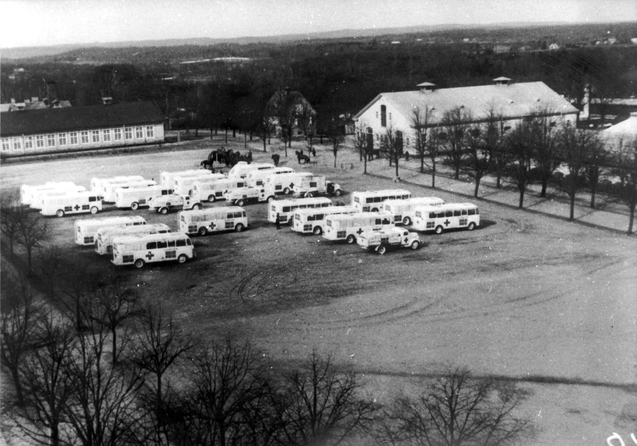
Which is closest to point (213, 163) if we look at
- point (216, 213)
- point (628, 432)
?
point (216, 213)

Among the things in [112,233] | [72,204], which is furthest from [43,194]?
[112,233]

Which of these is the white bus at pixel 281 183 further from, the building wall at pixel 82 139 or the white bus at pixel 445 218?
the building wall at pixel 82 139

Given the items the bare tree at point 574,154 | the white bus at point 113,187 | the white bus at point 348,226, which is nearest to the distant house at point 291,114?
the white bus at point 113,187

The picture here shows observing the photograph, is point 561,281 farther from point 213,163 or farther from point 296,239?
point 213,163

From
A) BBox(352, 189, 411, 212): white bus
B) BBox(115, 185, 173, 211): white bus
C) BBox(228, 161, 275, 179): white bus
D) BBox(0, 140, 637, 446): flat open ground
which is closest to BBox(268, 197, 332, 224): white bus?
BBox(0, 140, 637, 446): flat open ground

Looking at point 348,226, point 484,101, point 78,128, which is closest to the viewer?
point 348,226

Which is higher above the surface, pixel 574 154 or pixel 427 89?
pixel 427 89

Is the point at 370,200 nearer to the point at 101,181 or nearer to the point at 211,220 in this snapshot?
the point at 211,220
